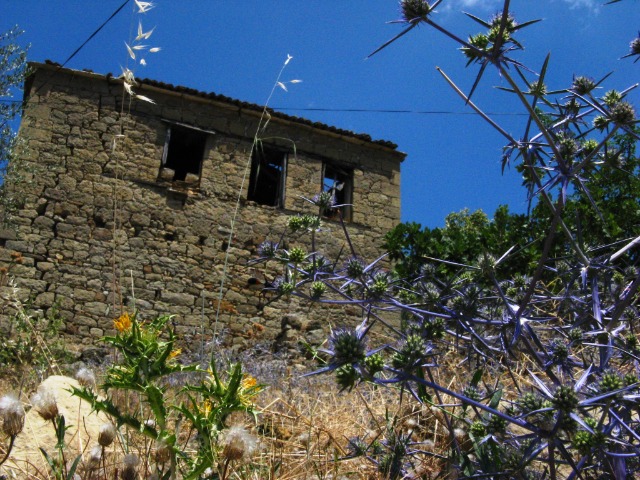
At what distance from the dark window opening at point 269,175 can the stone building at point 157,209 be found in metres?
0.07

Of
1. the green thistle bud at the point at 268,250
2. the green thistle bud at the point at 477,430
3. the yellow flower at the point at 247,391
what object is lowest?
the green thistle bud at the point at 477,430

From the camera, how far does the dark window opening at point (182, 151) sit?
1094cm

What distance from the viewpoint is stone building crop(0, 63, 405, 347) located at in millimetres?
9500

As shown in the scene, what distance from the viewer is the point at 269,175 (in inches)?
485

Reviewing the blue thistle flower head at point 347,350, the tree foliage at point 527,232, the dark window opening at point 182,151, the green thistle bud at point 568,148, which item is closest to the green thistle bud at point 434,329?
the blue thistle flower head at point 347,350

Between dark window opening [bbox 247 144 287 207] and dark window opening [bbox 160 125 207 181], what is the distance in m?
1.09

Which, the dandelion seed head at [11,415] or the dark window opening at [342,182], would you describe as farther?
the dark window opening at [342,182]

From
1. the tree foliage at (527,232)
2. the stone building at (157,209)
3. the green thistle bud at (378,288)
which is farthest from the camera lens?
the stone building at (157,209)

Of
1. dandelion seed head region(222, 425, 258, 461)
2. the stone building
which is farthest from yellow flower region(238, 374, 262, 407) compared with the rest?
the stone building

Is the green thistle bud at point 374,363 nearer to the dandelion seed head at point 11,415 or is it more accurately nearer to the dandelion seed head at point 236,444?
the dandelion seed head at point 236,444

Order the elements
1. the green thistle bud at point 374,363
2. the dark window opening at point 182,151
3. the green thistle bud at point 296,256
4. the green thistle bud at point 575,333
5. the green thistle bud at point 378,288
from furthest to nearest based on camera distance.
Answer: the dark window opening at point 182,151
the green thistle bud at point 296,256
the green thistle bud at point 575,333
the green thistle bud at point 378,288
the green thistle bud at point 374,363

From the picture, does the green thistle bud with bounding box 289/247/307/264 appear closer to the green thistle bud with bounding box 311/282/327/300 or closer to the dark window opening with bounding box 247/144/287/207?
the green thistle bud with bounding box 311/282/327/300

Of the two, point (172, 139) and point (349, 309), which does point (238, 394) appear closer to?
point (349, 309)

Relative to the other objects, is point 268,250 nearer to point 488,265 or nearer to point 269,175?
point 488,265
